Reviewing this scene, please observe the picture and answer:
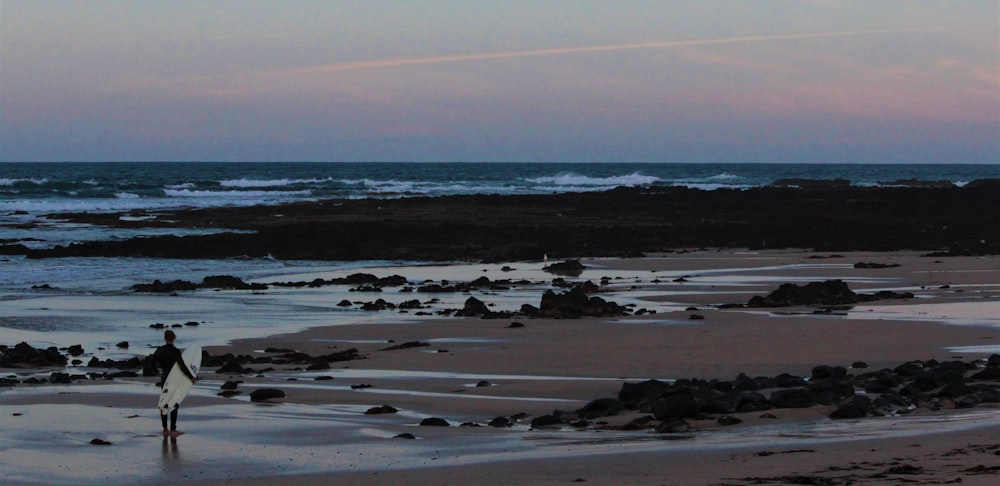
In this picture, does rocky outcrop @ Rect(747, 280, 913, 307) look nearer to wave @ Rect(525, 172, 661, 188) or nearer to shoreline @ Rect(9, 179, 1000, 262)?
shoreline @ Rect(9, 179, 1000, 262)

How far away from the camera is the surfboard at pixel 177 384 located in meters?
9.45

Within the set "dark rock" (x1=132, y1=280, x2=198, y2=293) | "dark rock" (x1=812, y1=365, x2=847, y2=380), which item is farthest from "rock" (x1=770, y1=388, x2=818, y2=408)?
"dark rock" (x1=132, y1=280, x2=198, y2=293)

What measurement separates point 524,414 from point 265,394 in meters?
2.36

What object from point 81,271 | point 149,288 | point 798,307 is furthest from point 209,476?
point 81,271

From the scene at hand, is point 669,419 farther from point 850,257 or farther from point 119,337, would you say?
point 850,257

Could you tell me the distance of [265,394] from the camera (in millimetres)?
11156

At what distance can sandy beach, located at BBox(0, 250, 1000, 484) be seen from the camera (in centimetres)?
775

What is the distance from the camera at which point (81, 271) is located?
2662cm

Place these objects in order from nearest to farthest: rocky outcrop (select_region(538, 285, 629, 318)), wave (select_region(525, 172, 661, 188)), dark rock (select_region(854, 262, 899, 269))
Result: rocky outcrop (select_region(538, 285, 629, 318)), dark rock (select_region(854, 262, 899, 269)), wave (select_region(525, 172, 661, 188))

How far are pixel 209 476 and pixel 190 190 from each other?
72.1 m

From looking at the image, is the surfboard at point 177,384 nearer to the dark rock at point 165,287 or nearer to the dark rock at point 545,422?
the dark rock at point 545,422

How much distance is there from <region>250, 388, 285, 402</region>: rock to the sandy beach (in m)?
0.12

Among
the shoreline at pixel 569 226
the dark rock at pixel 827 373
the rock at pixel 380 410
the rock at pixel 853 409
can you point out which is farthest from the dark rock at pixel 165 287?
the rock at pixel 853 409

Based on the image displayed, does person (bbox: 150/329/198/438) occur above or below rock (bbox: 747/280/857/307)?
above
